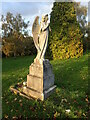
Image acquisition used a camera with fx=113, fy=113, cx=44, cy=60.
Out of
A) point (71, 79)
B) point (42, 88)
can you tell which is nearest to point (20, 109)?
point (42, 88)

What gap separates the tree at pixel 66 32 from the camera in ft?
38.3

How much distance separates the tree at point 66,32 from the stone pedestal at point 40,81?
8.08m

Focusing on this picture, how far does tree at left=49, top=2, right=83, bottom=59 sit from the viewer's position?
38.3 feet

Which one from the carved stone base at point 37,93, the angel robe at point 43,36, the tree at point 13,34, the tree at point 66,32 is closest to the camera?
the carved stone base at point 37,93

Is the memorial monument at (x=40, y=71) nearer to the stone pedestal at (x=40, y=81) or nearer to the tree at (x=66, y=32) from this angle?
the stone pedestal at (x=40, y=81)

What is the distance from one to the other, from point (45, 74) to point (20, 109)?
54.7 inches

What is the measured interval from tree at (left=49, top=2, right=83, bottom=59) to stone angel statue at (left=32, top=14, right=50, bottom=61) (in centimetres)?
803

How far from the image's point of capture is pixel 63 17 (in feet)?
38.9

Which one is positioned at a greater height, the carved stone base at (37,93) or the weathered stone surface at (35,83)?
the weathered stone surface at (35,83)

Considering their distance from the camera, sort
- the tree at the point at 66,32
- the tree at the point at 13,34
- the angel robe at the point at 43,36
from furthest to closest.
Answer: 1. the tree at the point at 13,34
2. the tree at the point at 66,32
3. the angel robe at the point at 43,36

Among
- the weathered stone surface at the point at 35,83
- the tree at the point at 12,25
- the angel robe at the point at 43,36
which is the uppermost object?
the tree at the point at 12,25

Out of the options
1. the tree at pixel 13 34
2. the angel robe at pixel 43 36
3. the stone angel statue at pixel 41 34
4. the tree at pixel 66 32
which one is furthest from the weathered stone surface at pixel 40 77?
the tree at pixel 13 34

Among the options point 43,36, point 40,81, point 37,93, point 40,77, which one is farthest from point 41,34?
point 37,93

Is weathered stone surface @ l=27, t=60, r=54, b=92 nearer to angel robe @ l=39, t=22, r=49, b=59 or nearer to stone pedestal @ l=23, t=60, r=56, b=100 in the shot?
stone pedestal @ l=23, t=60, r=56, b=100
